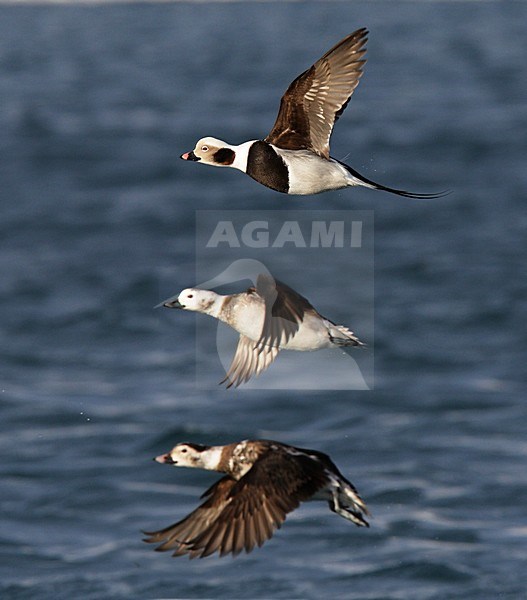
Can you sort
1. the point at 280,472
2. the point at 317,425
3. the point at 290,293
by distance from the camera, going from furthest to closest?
the point at 317,425 → the point at 290,293 → the point at 280,472

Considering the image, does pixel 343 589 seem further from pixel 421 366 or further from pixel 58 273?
pixel 58 273

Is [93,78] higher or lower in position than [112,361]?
higher

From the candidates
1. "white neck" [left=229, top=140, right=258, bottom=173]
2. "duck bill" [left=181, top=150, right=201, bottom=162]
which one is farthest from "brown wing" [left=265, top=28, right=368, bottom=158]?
"duck bill" [left=181, top=150, right=201, bottom=162]

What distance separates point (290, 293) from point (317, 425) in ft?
64.7

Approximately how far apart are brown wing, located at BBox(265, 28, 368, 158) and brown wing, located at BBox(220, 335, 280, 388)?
1173mm

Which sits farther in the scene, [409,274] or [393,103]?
[393,103]

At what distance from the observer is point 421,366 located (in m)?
29.3

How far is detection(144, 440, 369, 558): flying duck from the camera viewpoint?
604cm

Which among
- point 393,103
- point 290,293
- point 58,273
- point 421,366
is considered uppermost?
point 393,103

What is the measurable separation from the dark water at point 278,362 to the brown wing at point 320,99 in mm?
15511

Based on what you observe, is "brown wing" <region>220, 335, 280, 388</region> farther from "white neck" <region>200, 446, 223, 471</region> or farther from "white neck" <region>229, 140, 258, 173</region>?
"white neck" <region>229, 140, 258, 173</region>

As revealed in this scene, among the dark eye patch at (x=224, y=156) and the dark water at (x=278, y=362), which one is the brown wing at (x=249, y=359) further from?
the dark water at (x=278, y=362)

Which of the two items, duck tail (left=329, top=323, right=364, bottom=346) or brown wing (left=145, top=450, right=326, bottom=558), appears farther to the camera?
duck tail (left=329, top=323, right=364, bottom=346)

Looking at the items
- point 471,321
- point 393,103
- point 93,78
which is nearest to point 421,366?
point 471,321
